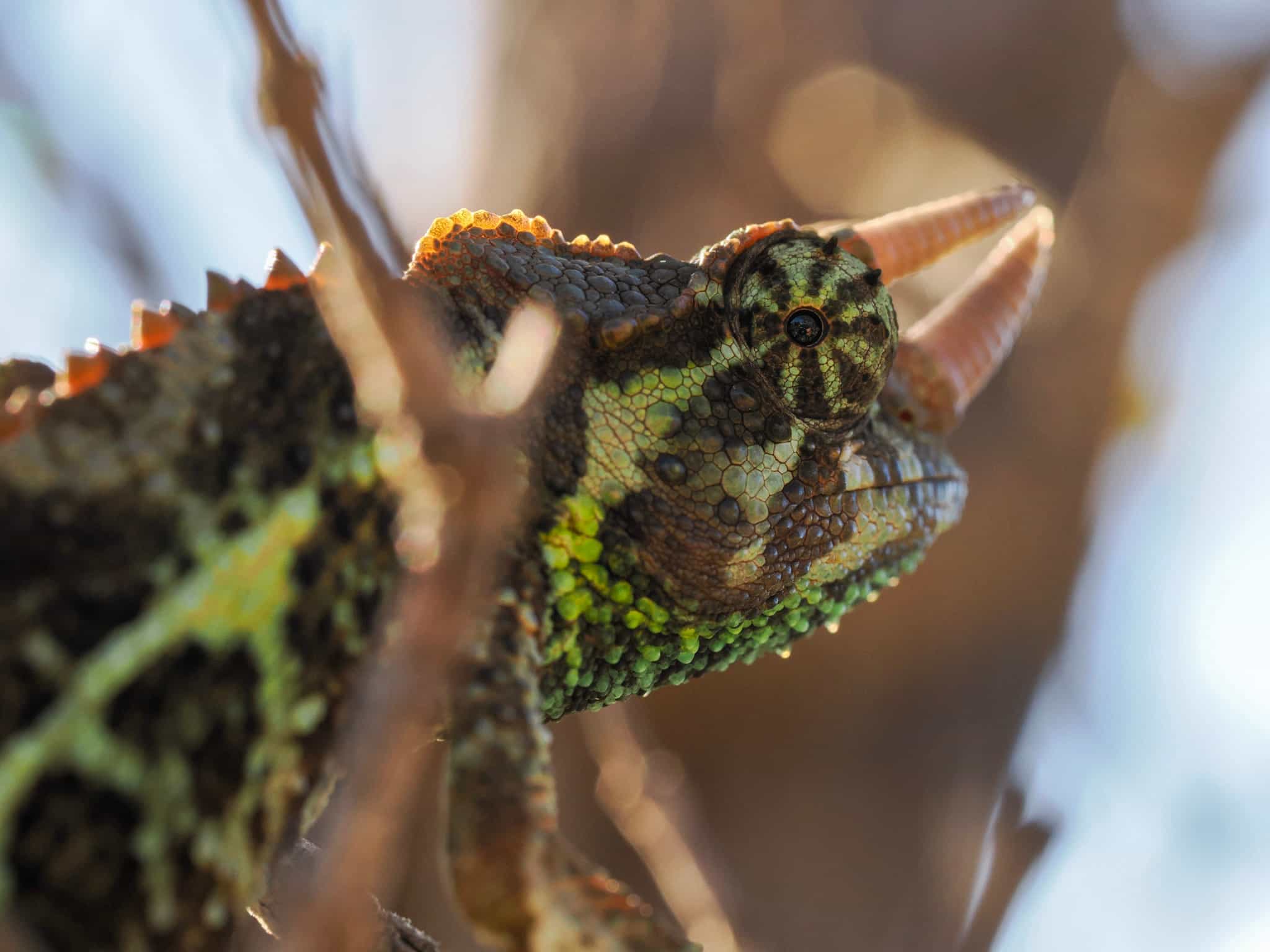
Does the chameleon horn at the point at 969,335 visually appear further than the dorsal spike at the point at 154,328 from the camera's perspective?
Yes

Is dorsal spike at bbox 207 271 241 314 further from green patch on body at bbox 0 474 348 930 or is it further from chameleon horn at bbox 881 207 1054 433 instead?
chameleon horn at bbox 881 207 1054 433

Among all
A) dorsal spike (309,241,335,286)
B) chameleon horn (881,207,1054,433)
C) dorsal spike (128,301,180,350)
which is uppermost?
chameleon horn (881,207,1054,433)

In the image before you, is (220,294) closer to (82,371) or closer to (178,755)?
(82,371)

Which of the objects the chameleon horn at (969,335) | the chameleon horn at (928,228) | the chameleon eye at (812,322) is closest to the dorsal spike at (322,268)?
the chameleon eye at (812,322)

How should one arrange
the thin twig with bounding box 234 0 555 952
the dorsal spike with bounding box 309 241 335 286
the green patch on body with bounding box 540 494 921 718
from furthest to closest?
A: the green patch on body with bounding box 540 494 921 718, the dorsal spike with bounding box 309 241 335 286, the thin twig with bounding box 234 0 555 952

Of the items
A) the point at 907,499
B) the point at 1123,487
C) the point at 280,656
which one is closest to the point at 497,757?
the point at 280,656

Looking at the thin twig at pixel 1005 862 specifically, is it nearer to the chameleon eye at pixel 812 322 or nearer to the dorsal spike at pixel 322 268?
the chameleon eye at pixel 812 322

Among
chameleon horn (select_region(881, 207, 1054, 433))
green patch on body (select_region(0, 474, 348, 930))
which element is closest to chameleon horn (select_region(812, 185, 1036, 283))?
chameleon horn (select_region(881, 207, 1054, 433))
